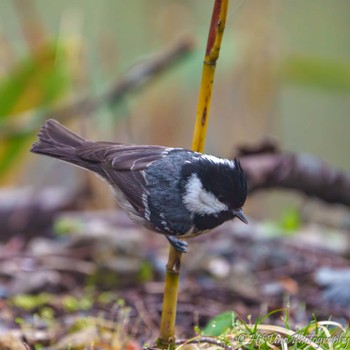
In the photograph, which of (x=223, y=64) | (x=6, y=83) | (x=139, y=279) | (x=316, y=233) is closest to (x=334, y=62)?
(x=223, y=64)

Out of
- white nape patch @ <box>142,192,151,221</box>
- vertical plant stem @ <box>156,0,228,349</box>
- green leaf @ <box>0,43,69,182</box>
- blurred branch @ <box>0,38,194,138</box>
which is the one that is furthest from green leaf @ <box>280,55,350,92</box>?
vertical plant stem @ <box>156,0,228,349</box>

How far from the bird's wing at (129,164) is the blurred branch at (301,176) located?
1.54 m

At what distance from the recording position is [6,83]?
24.0ft

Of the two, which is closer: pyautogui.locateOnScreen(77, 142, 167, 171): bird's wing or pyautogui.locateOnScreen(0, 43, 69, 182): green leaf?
pyautogui.locateOnScreen(77, 142, 167, 171): bird's wing

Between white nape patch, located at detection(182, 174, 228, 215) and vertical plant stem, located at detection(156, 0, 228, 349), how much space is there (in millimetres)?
183

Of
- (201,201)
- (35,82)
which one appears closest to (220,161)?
(201,201)

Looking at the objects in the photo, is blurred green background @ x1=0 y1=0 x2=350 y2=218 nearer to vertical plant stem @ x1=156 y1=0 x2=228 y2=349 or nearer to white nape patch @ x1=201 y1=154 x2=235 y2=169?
white nape patch @ x1=201 y1=154 x2=235 y2=169

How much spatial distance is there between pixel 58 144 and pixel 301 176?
192cm

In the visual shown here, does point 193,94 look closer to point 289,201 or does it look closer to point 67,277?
point 289,201

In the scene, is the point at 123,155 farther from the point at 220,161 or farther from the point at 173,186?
the point at 220,161

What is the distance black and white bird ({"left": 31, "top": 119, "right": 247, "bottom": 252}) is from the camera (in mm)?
3234

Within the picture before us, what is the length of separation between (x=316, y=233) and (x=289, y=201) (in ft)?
10.4

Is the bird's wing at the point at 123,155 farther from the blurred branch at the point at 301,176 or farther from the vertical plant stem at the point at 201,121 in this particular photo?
the blurred branch at the point at 301,176

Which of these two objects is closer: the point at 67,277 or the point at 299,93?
the point at 67,277
